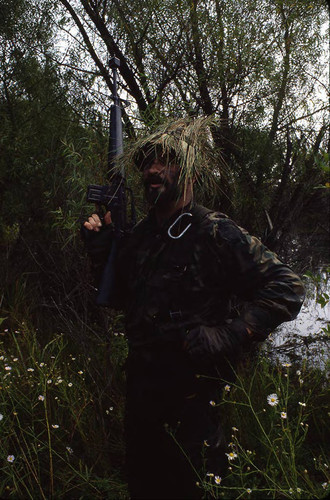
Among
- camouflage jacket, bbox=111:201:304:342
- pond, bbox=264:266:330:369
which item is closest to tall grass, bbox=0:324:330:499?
camouflage jacket, bbox=111:201:304:342

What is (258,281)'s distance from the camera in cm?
198

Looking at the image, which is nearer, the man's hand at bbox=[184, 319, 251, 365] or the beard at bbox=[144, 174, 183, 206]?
the man's hand at bbox=[184, 319, 251, 365]

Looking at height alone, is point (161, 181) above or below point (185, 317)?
above

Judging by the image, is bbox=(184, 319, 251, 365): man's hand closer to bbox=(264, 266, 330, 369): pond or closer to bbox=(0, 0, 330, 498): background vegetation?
bbox=(0, 0, 330, 498): background vegetation

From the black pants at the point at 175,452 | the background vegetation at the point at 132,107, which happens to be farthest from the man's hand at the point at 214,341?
the background vegetation at the point at 132,107

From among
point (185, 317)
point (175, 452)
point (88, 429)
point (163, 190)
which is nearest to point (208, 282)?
point (185, 317)

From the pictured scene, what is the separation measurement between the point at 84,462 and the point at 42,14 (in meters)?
5.42

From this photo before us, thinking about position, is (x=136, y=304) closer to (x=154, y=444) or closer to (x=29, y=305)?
(x=154, y=444)

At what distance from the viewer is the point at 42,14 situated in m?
5.48

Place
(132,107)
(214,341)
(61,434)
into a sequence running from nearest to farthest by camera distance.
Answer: (214,341)
(61,434)
(132,107)

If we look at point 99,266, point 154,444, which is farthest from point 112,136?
point 154,444

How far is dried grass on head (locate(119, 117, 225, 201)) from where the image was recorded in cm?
211

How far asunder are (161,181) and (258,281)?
2.32 ft

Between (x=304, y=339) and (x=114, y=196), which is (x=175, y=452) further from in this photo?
(x=304, y=339)
